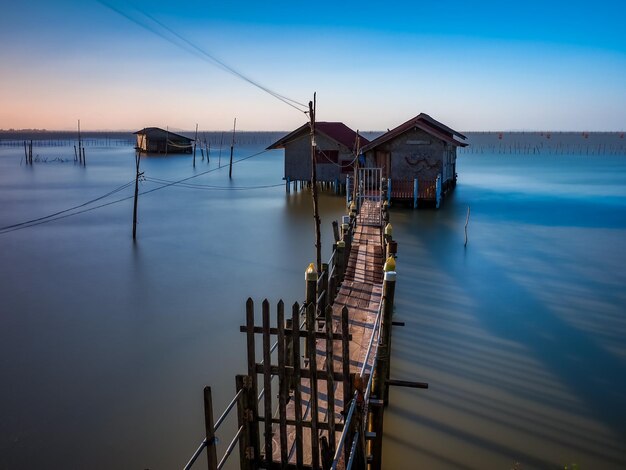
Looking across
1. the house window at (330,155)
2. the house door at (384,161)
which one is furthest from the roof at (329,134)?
the house door at (384,161)

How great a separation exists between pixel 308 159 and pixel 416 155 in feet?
29.5

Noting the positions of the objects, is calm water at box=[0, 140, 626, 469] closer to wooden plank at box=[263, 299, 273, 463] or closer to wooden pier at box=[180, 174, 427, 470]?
wooden pier at box=[180, 174, 427, 470]

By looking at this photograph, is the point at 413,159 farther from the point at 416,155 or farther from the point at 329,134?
the point at 329,134

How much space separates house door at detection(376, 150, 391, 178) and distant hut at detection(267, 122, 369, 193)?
12.9 feet

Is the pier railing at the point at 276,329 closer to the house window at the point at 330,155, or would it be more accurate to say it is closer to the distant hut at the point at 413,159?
the distant hut at the point at 413,159

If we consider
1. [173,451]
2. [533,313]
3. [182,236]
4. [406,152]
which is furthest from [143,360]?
[406,152]

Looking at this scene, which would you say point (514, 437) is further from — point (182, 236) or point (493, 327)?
point (182, 236)

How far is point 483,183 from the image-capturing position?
50.8 m

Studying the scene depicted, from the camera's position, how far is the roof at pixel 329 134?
3525 cm

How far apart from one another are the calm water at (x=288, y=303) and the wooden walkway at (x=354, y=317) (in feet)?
4.78

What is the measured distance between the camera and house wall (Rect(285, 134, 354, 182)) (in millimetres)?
36125

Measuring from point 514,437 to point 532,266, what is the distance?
11915 mm

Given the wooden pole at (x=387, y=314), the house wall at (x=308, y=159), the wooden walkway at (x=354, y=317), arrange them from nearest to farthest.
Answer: the wooden walkway at (x=354, y=317) → the wooden pole at (x=387, y=314) → the house wall at (x=308, y=159)

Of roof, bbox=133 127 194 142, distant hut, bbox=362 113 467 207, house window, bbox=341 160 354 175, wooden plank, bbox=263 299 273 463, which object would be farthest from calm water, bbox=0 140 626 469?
roof, bbox=133 127 194 142
